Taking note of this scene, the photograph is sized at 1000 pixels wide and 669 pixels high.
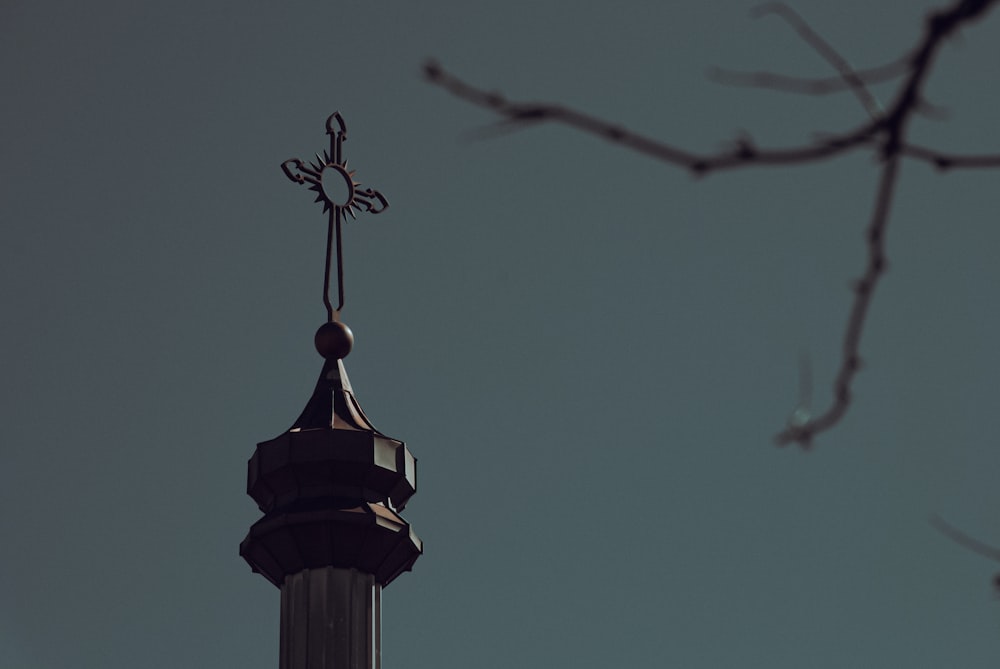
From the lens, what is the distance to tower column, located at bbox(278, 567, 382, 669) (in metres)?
20.0

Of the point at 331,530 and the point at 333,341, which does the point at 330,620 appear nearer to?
the point at 331,530

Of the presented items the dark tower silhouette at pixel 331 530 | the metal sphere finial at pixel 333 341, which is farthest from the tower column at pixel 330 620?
the metal sphere finial at pixel 333 341

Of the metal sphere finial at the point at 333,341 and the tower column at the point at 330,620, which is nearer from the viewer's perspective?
the tower column at the point at 330,620

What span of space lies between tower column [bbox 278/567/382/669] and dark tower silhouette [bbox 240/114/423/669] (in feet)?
0.04

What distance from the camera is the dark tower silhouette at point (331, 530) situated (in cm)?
2048

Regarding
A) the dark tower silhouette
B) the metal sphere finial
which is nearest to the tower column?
the dark tower silhouette

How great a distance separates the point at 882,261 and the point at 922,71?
0.33m

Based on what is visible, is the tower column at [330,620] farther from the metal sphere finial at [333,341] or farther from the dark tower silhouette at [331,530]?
the metal sphere finial at [333,341]

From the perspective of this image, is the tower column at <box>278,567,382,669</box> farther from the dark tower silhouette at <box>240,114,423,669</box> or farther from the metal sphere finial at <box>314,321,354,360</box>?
the metal sphere finial at <box>314,321,354,360</box>

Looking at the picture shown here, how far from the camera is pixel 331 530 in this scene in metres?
20.7

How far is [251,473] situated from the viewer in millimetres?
21500

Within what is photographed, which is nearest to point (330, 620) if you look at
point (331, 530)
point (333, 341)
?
point (331, 530)

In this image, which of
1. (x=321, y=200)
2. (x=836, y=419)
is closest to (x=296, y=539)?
(x=321, y=200)

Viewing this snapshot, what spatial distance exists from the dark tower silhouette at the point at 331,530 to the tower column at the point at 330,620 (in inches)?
0.4
